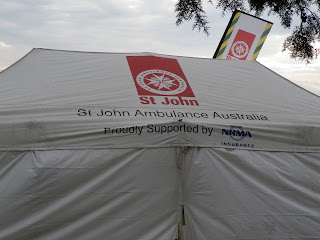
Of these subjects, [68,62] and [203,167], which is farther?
[68,62]

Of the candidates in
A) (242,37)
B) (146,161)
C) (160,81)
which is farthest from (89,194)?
(242,37)

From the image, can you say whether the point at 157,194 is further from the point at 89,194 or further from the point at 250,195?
the point at 250,195

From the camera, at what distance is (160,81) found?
5133mm

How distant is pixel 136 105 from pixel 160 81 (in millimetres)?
737

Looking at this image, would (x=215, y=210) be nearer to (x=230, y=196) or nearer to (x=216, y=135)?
(x=230, y=196)

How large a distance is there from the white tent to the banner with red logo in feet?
0.08

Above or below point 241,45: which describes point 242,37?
above

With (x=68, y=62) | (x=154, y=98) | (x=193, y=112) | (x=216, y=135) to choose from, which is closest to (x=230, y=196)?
(x=216, y=135)

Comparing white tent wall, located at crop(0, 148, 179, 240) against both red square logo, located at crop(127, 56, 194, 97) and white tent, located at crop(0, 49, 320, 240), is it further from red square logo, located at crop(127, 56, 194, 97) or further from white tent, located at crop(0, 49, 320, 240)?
red square logo, located at crop(127, 56, 194, 97)

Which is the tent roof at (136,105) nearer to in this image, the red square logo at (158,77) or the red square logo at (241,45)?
the red square logo at (158,77)

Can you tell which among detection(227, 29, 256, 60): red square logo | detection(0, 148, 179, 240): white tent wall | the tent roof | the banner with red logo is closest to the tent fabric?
Answer: detection(0, 148, 179, 240): white tent wall

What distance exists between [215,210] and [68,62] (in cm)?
282

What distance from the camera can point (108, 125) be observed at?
4.11 m

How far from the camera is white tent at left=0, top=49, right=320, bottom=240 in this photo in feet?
12.8
